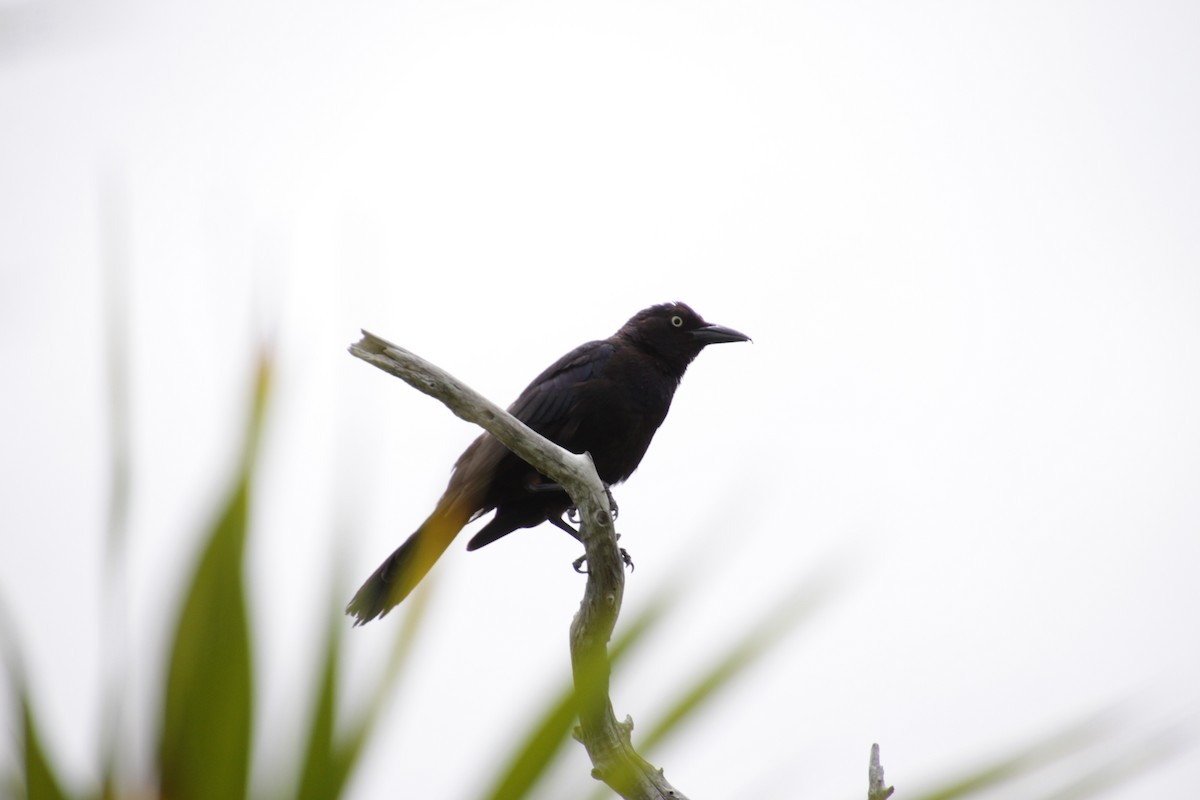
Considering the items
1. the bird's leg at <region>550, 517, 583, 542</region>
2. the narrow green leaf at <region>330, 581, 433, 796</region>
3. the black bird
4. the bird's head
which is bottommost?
the bird's leg at <region>550, 517, 583, 542</region>

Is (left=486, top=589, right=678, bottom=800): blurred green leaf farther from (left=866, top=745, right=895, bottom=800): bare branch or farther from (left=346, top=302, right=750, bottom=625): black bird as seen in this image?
(left=346, top=302, right=750, bottom=625): black bird

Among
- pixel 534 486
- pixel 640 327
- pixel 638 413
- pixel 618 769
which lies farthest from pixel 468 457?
pixel 618 769

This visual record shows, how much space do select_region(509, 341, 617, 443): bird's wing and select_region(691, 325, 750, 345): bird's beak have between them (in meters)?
0.65

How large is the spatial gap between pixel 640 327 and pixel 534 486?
4.47ft

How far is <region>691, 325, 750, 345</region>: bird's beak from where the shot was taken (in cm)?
617

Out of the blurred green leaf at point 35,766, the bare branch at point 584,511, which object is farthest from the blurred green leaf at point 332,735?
the bare branch at point 584,511

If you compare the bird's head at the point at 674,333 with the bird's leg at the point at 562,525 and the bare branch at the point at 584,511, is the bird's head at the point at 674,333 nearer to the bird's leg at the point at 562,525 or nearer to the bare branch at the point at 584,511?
the bird's leg at the point at 562,525

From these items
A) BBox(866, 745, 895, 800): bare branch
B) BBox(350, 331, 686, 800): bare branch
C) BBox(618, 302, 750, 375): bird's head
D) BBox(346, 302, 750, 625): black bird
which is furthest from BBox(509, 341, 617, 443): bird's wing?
BBox(866, 745, 895, 800): bare branch

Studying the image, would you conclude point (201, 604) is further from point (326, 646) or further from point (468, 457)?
point (468, 457)

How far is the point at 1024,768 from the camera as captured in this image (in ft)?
2.03

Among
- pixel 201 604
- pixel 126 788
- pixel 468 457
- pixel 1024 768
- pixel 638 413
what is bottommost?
pixel 468 457

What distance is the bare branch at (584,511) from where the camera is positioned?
2961 millimetres

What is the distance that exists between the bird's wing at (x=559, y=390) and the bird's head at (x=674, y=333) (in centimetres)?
35

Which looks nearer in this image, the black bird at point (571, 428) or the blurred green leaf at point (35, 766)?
the blurred green leaf at point (35, 766)
